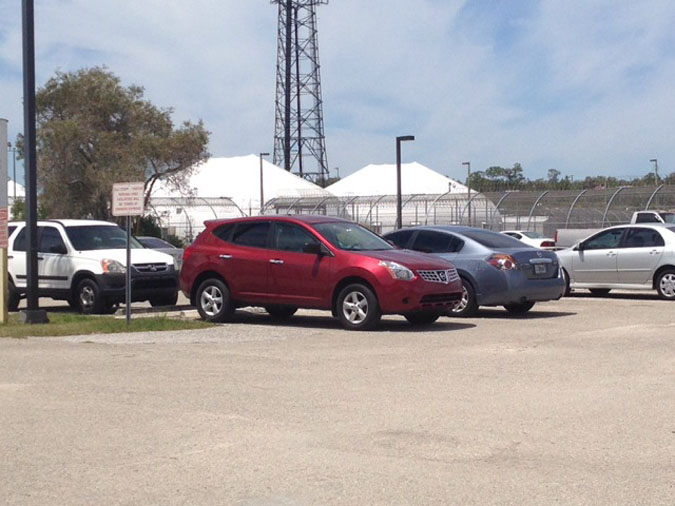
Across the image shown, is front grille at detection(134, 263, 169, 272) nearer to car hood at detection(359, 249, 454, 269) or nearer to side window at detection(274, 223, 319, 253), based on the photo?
side window at detection(274, 223, 319, 253)

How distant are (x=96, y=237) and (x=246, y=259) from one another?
186 inches

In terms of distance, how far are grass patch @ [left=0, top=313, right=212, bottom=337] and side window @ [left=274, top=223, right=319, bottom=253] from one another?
66.8 inches

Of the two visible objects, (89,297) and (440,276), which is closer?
(440,276)

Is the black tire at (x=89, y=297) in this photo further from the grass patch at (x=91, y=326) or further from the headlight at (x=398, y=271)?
the headlight at (x=398, y=271)

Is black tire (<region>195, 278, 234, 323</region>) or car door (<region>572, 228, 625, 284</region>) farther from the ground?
car door (<region>572, 228, 625, 284</region>)

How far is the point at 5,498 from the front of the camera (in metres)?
6.15

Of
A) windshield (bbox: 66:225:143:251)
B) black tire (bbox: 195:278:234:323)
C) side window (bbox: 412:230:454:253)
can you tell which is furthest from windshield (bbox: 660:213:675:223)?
black tire (bbox: 195:278:234:323)

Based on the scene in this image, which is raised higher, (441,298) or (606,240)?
(606,240)

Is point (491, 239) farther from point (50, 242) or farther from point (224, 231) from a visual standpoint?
point (50, 242)

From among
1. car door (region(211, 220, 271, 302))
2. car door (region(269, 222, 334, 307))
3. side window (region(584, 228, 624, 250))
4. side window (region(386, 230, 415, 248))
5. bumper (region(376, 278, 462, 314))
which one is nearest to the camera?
bumper (region(376, 278, 462, 314))

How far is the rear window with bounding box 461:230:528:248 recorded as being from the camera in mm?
17984

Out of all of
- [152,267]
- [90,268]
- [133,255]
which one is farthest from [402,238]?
[90,268]

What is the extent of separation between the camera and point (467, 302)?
1733 centimetres

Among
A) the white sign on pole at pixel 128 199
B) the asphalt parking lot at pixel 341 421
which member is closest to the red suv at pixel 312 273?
the asphalt parking lot at pixel 341 421
